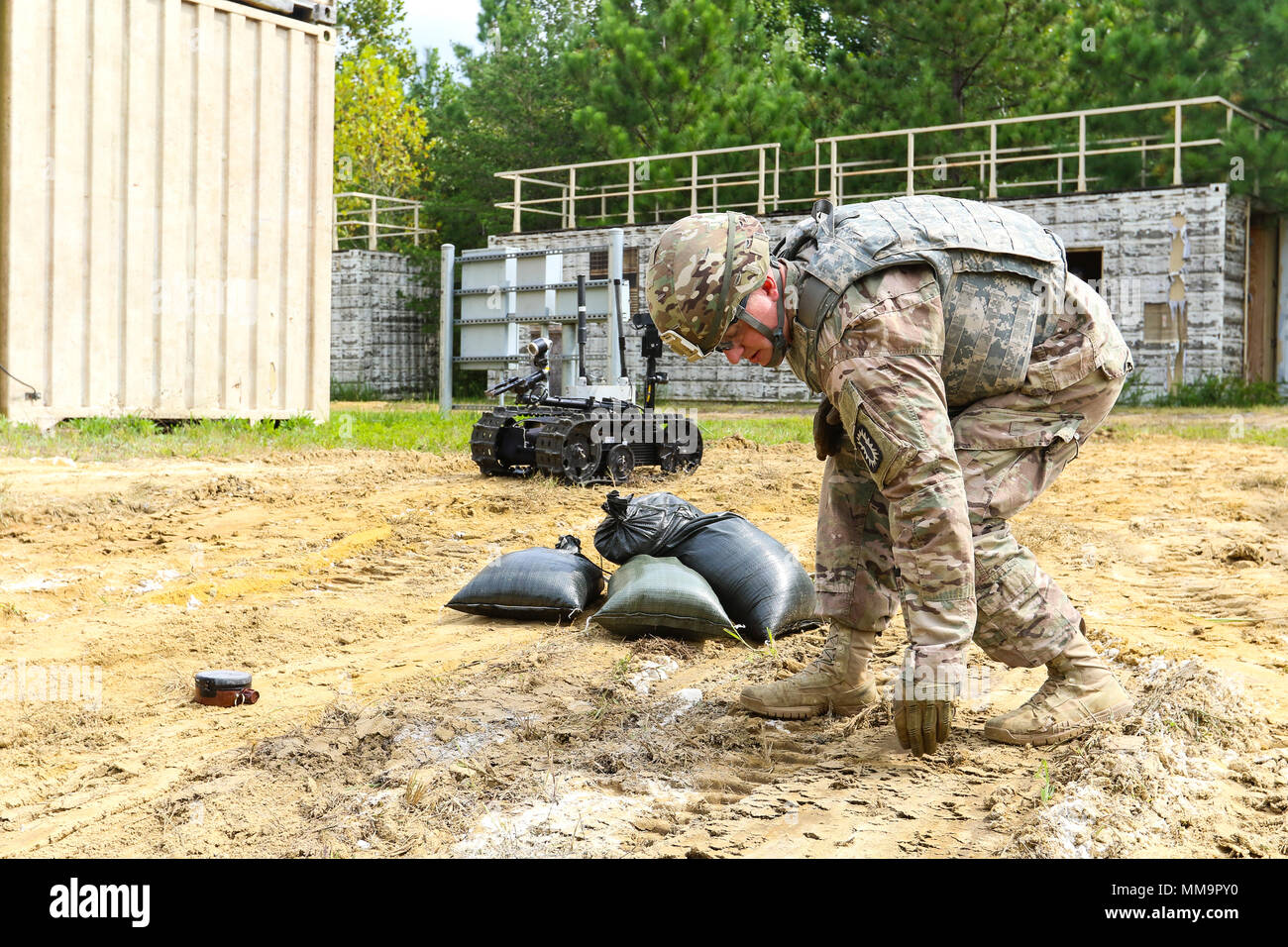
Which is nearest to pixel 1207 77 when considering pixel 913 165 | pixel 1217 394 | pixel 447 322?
pixel 913 165

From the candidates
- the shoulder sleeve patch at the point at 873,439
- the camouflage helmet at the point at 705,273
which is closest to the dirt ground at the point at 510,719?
the shoulder sleeve patch at the point at 873,439

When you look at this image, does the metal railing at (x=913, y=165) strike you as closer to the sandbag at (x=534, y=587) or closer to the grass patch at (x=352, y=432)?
the grass patch at (x=352, y=432)

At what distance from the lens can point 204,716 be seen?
13.0 feet

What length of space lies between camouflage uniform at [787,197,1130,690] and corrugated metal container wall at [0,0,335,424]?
9.40 meters

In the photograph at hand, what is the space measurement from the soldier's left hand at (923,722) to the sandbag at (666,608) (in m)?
1.51

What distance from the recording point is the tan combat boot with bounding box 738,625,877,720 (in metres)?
3.66

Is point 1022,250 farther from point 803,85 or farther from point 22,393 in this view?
point 803,85

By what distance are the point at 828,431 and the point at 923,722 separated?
0.80 m

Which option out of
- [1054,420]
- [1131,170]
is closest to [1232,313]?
[1131,170]

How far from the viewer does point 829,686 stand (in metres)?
3.69

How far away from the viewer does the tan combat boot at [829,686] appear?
3658 mm

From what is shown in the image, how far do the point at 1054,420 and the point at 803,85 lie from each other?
22.4m

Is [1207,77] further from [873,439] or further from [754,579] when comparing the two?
[873,439]

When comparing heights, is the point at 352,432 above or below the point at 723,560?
above
